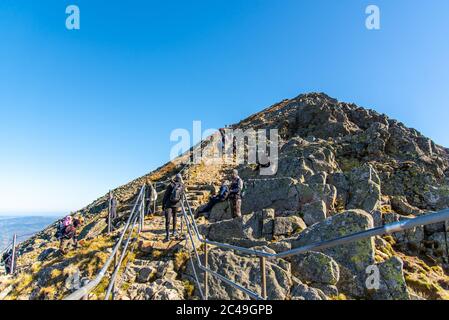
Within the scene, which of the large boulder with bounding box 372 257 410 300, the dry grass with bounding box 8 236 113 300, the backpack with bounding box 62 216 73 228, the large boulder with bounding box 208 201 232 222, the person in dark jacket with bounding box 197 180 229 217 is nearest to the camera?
the large boulder with bounding box 372 257 410 300

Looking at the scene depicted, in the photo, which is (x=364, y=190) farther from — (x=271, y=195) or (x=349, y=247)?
(x=349, y=247)

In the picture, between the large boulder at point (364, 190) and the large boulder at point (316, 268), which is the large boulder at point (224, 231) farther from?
the large boulder at point (364, 190)

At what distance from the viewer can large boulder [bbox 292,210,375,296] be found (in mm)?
9547

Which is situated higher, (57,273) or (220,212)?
(220,212)

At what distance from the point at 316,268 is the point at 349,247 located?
1656 millimetres

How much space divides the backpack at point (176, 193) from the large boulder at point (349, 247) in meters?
5.23

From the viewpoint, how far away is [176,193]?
13.0m

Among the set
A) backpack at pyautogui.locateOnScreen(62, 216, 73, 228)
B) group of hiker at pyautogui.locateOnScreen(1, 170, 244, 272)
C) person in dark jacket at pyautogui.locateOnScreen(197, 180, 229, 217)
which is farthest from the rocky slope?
backpack at pyautogui.locateOnScreen(62, 216, 73, 228)

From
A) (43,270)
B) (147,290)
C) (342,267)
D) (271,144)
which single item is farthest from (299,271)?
(271,144)

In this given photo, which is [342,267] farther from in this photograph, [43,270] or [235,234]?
[43,270]

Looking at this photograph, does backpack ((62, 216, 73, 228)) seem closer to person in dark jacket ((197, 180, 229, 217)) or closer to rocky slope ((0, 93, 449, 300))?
rocky slope ((0, 93, 449, 300))

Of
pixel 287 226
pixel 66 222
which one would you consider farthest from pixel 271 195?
pixel 66 222

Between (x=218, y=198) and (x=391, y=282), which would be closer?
(x=391, y=282)
